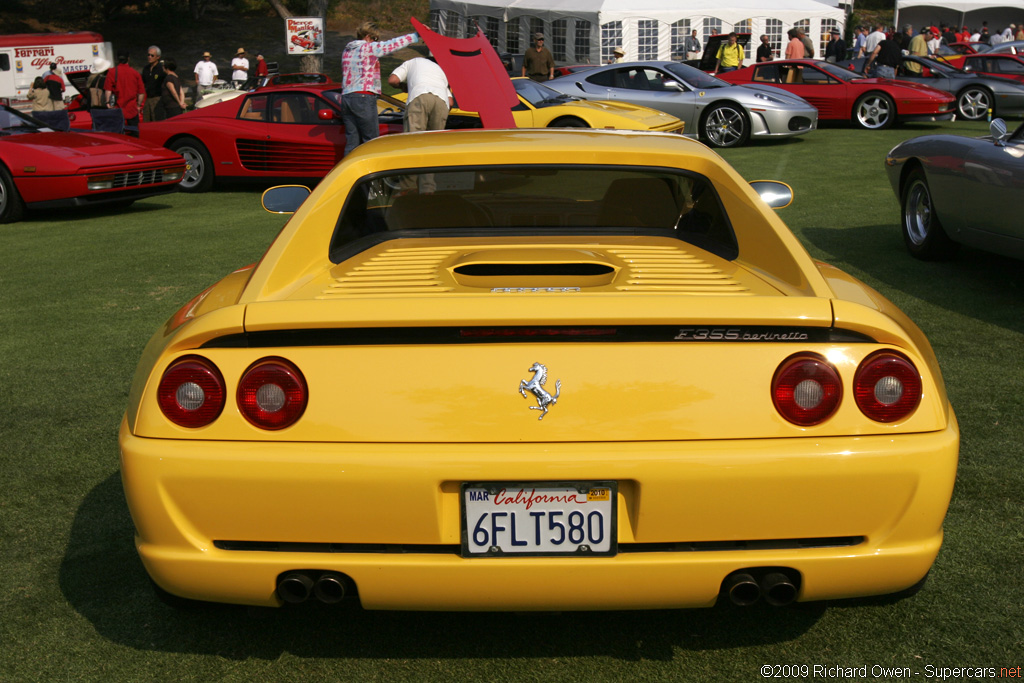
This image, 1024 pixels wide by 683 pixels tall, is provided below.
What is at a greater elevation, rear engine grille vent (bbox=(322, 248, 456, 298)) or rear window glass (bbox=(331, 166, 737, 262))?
rear window glass (bbox=(331, 166, 737, 262))

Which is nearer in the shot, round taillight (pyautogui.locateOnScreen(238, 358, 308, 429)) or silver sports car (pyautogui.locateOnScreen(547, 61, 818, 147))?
round taillight (pyautogui.locateOnScreen(238, 358, 308, 429))

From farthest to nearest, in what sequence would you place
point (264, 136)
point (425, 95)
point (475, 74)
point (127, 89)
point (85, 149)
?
point (127, 89) → point (264, 136) → point (425, 95) → point (85, 149) → point (475, 74)

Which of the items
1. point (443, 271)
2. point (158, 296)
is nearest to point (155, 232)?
point (158, 296)

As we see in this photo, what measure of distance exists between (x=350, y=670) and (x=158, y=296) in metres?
4.80

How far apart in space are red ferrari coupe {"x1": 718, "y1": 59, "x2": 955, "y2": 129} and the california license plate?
663 inches

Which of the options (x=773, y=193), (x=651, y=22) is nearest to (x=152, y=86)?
(x=651, y=22)

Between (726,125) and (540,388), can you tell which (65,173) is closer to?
(540,388)

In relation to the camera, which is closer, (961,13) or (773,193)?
(773,193)

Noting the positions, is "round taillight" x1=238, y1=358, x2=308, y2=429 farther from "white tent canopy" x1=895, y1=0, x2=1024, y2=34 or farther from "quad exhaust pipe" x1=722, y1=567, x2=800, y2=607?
"white tent canopy" x1=895, y1=0, x2=1024, y2=34

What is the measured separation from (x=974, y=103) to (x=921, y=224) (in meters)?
13.6

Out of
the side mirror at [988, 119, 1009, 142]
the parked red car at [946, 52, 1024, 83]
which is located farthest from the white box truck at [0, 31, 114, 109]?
the side mirror at [988, 119, 1009, 142]

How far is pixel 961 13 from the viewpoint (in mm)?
40500

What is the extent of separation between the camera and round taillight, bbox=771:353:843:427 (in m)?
2.21

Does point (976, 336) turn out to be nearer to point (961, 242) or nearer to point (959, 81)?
point (961, 242)
